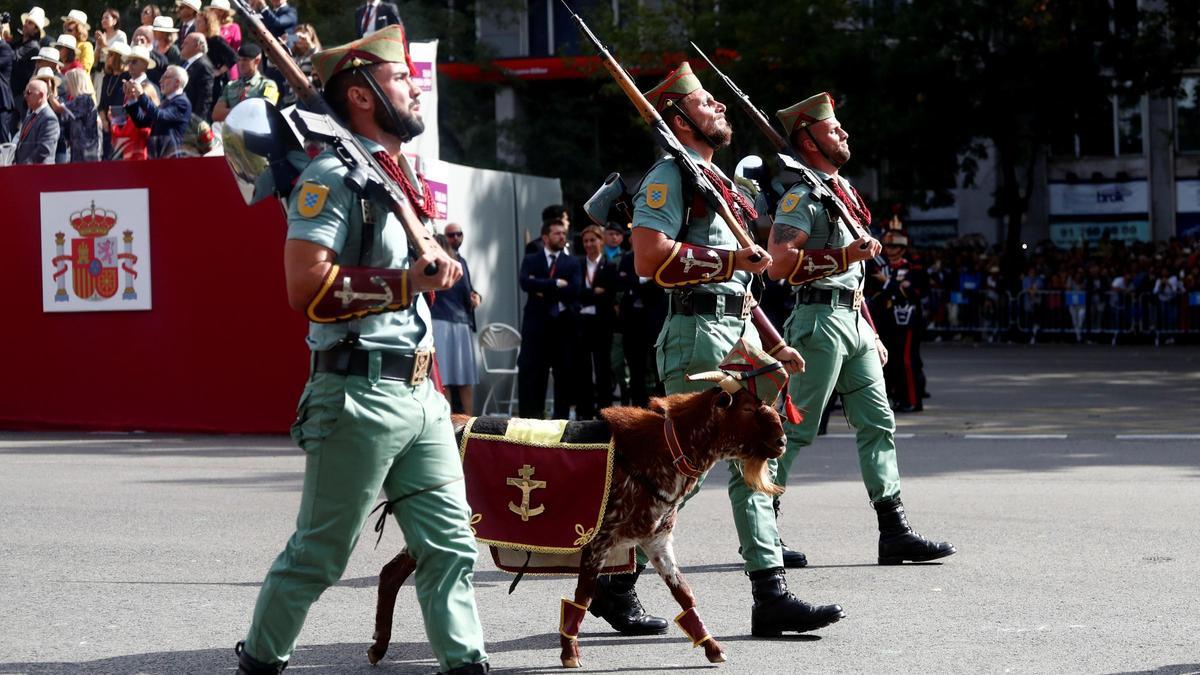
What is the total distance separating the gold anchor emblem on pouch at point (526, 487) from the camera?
602 centimetres

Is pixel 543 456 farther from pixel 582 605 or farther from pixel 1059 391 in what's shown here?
pixel 1059 391

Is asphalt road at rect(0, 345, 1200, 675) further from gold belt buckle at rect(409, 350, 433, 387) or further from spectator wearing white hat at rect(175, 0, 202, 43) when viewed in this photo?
spectator wearing white hat at rect(175, 0, 202, 43)

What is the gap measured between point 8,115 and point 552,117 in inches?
898

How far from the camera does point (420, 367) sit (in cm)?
507

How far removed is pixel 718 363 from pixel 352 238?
7.07 ft

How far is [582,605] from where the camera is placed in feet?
19.7

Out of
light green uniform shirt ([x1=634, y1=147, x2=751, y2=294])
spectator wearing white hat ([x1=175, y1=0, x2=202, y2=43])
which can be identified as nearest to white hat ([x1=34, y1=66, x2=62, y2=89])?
spectator wearing white hat ([x1=175, y1=0, x2=202, y2=43])

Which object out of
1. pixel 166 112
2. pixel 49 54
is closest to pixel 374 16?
pixel 166 112

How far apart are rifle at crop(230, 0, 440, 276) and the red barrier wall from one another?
10.1 metres

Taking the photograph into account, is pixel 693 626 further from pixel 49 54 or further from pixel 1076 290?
pixel 1076 290

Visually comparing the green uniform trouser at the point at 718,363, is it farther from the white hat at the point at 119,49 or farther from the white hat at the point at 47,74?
the white hat at the point at 47,74

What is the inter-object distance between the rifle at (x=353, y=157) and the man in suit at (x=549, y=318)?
404 inches

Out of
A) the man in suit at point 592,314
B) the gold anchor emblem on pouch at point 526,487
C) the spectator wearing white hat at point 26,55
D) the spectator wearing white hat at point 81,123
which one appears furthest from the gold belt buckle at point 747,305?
the spectator wearing white hat at point 26,55

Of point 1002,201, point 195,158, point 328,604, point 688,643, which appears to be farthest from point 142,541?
point 1002,201
